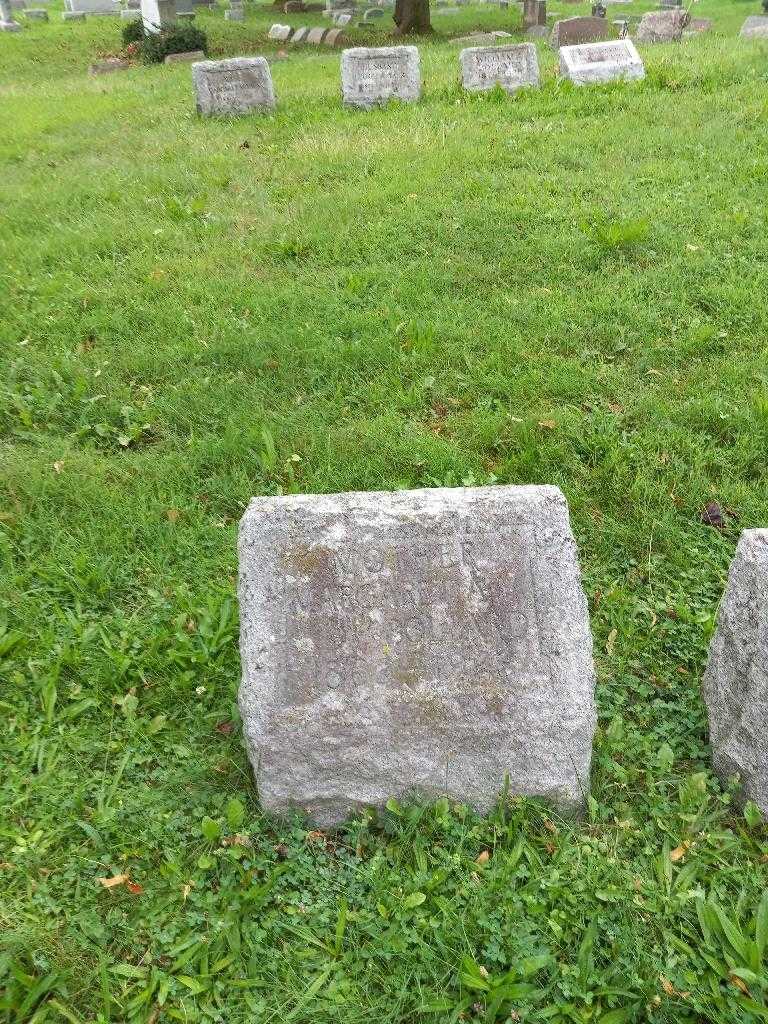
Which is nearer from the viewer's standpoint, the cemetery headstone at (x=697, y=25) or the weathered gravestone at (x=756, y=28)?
the weathered gravestone at (x=756, y=28)

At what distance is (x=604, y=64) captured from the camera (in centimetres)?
1002

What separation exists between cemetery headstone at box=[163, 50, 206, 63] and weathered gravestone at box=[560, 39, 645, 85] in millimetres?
8351

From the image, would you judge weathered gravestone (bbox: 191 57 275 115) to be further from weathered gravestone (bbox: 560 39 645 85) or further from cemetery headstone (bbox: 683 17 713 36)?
cemetery headstone (bbox: 683 17 713 36)

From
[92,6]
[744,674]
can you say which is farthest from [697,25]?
[744,674]

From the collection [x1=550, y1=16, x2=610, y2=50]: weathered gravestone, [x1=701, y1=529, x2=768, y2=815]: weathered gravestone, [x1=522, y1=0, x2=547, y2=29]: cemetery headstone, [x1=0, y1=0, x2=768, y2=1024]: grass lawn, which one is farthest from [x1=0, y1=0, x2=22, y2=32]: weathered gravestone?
[x1=701, y1=529, x2=768, y2=815]: weathered gravestone

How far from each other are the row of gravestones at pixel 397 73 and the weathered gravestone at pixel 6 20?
12.9 metres

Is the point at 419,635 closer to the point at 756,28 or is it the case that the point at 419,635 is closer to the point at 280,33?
the point at 756,28

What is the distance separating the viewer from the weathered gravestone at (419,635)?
7.86 ft

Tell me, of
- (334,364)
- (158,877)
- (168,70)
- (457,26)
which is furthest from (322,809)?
(457,26)

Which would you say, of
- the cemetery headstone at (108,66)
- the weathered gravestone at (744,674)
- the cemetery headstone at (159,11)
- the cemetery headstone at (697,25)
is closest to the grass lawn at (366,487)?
the weathered gravestone at (744,674)

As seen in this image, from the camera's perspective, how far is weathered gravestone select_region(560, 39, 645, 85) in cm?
992

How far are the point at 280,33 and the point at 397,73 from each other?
9.63 meters

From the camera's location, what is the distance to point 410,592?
2428 mm

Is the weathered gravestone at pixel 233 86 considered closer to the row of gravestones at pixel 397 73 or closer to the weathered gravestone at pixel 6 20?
the row of gravestones at pixel 397 73
